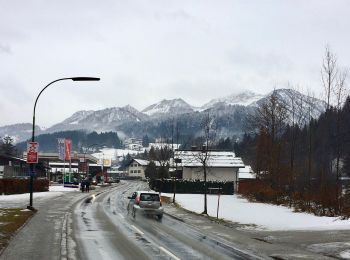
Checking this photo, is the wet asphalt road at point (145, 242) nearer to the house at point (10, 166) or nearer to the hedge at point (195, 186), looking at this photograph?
the hedge at point (195, 186)

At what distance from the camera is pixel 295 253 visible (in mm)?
15695

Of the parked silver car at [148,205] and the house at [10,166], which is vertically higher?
the house at [10,166]

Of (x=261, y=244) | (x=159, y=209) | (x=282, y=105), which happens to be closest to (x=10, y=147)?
(x=282, y=105)

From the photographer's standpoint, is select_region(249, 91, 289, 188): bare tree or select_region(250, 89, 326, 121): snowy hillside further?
select_region(249, 91, 289, 188): bare tree

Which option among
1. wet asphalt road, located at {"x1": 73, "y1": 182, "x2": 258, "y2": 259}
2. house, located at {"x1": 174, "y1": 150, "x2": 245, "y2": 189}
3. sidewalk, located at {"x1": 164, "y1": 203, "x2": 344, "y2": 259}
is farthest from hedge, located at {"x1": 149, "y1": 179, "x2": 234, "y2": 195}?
wet asphalt road, located at {"x1": 73, "y1": 182, "x2": 258, "y2": 259}

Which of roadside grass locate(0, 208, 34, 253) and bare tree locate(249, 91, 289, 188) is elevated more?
bare tree locate(249, 91, 289, 188)

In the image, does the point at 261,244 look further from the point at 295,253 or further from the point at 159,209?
the point at 159,209

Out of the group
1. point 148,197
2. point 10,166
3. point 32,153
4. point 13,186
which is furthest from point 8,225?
point 10,166

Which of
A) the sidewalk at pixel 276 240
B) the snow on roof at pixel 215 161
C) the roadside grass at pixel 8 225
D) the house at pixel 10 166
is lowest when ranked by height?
the sidewalk at pixel 276 240

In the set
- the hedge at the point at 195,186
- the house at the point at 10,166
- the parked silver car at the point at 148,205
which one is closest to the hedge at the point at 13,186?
the house at the point at 10,166

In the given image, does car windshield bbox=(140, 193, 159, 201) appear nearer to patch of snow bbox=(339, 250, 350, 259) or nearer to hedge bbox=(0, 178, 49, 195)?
patch of snow bbox=(339, 250, 350, 259)

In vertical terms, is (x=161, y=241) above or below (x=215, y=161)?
below

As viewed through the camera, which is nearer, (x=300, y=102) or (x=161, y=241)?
(x=161, y=241)

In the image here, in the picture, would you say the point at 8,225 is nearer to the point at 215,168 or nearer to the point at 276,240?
the point at 276,240
